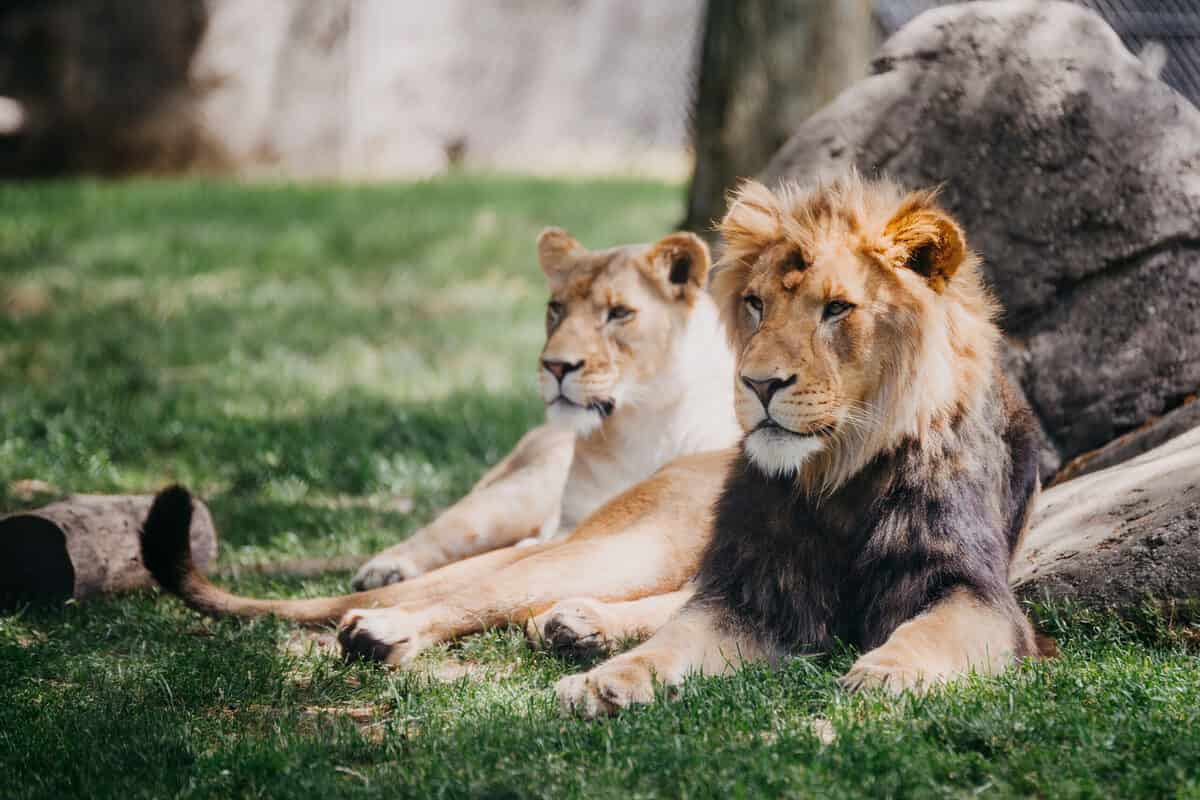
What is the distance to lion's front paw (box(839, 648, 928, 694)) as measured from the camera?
3.79 metres

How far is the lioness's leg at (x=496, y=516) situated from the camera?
5.77 meters

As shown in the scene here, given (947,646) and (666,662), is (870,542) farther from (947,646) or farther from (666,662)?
(666,662)

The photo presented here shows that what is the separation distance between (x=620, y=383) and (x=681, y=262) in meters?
0.61

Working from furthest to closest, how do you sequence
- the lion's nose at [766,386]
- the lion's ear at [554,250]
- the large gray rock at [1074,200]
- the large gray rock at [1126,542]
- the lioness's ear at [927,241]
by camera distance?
1. the lion's ear at [554,250]
2. the large gray rock at [1074,200]
3. the large gray rock at [1126,542]
4. the lioness's ear at [927,241]
5. the lion's nose at [766,386]

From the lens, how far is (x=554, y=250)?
246 inches

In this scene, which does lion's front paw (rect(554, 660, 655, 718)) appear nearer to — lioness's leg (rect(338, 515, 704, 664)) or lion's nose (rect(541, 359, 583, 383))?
lioness's leg (rect(338, 515, 704, 664))

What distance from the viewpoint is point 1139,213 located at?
607cm

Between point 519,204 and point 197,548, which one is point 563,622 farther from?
point 519,204

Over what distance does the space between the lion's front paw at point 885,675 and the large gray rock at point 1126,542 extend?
1014mm

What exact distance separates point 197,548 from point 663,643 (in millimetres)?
2574

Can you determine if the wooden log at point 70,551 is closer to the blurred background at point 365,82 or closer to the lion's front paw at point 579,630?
the lion's front paw at point 579,630

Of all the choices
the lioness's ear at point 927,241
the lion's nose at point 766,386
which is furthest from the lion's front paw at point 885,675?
the lioness's ear at point 927,241

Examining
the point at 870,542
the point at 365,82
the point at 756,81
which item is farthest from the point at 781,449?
the point at 365,82

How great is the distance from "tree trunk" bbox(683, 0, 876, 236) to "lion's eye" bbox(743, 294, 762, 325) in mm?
4773
